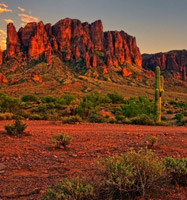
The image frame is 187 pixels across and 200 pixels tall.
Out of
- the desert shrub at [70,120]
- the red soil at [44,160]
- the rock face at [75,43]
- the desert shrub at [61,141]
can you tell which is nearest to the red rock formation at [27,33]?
the rock face at [75,43]

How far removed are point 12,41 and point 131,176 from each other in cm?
12619

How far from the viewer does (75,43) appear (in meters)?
126

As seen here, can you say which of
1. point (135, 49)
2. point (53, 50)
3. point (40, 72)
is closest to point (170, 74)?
point (135, 49)

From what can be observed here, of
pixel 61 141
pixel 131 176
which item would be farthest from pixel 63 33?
pixel 131 176

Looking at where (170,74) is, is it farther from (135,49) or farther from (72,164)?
(72,164)

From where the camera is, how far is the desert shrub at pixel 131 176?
3.04 metres

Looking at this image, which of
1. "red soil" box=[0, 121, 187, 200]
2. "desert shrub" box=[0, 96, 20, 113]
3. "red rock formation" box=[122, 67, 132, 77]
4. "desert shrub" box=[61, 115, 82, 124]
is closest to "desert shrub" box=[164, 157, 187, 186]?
"red soil" box=[0, 121, 187, 200]

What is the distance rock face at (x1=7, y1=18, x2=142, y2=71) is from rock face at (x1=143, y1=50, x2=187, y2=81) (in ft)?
58.1

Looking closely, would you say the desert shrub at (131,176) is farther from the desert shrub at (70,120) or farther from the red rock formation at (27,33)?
the red rock formation at (27,33)

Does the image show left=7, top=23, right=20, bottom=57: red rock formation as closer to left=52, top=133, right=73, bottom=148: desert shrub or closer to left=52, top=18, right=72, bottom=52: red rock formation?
left=52, top=18, right=72, bottom=52: red rock formation

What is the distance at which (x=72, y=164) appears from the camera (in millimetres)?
4852

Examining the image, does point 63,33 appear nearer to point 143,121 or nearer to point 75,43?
point 75,43

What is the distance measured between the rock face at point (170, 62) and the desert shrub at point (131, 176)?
153623 mm

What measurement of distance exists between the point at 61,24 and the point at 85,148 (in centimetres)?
13352
